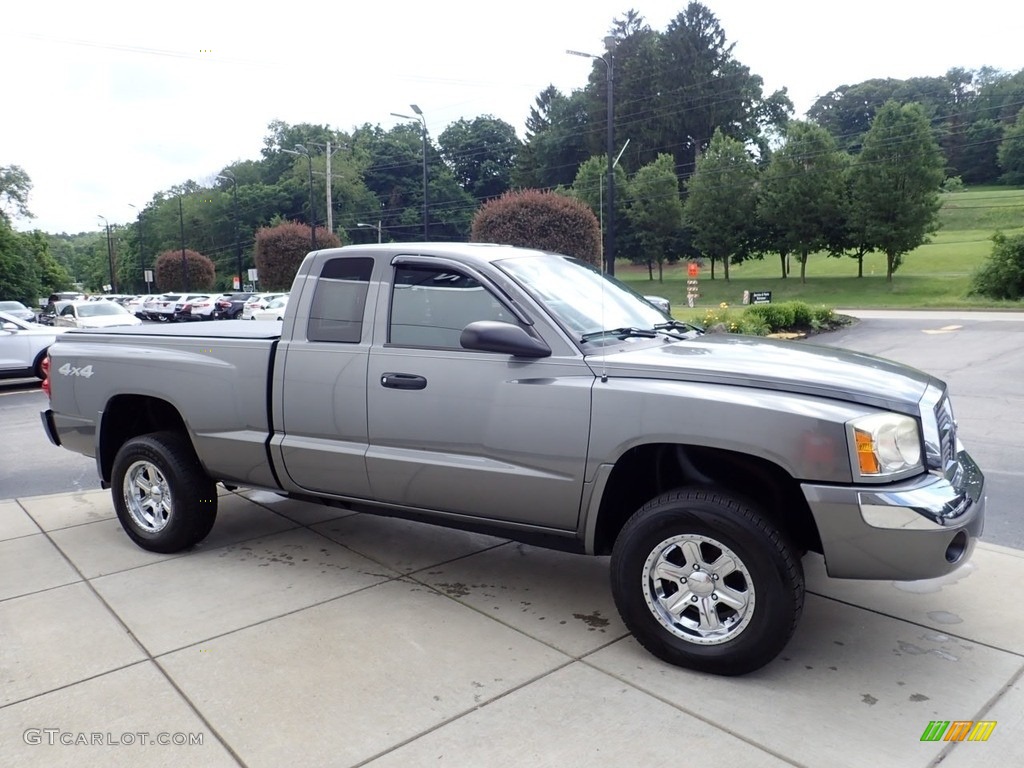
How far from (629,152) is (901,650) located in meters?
77.2

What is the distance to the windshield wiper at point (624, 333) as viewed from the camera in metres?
3.88

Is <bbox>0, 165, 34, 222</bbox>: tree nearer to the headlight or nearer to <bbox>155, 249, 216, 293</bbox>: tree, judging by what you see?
<bbox>155, 249, 216, 293</bbox>: tree

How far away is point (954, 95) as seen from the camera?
84938 millimetres

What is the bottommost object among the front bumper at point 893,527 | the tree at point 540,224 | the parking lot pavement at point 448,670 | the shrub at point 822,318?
the parking lot pavement at point 448,670

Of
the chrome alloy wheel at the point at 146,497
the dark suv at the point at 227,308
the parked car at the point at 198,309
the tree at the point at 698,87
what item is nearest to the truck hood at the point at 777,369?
the chrome alloy wheel at the point at 146,497

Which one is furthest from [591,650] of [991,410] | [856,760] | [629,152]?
[629,152]

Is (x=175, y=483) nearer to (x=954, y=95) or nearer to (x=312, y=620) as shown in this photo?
(x=312, y=620)

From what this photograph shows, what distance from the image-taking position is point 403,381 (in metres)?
4.10

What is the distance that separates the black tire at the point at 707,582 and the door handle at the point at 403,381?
126cm

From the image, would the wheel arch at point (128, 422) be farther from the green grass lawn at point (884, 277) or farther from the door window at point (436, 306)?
the green grass lawn at point (884, 277)

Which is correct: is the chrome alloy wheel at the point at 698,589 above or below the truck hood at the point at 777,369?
below

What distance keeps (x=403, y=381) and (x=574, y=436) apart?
1000 mm

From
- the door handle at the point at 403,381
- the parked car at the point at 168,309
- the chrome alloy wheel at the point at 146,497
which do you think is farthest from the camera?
the parked car at the point at 168,309

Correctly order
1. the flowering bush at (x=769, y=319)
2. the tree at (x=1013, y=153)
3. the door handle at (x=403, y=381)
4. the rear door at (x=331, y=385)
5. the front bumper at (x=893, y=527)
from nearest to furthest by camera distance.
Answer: the front bumper at (x=893, y=527) → the door handle at (x=403, y=381) → the rear door at (x=331, y=385) → the flowering bush at (x=769, y=319) → the tree at (x=1013, y=153)
